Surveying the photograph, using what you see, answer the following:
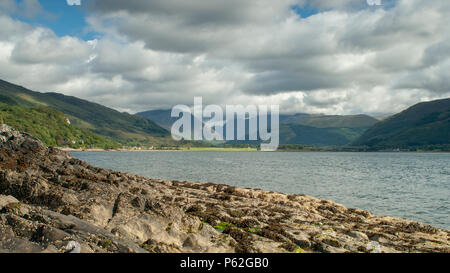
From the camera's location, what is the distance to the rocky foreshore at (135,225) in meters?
13.8

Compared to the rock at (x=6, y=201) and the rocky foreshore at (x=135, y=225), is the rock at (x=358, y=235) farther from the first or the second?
the rock at (x=6, y=201)

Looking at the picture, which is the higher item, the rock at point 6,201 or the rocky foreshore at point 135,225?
the rock at point 6,201

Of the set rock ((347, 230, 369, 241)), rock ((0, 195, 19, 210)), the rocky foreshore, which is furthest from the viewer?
rock ((347, 230, 369, 241))

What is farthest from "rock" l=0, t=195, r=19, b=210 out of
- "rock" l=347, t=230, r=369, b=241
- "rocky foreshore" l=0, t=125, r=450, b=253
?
"rock" l=347, t=230, r=369, b=241

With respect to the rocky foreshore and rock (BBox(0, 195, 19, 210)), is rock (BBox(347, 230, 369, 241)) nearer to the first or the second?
the rocky foreshore

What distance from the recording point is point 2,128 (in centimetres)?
3148

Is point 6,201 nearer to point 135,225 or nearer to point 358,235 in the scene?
point 135,225

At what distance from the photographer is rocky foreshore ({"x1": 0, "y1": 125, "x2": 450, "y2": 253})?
1377cm

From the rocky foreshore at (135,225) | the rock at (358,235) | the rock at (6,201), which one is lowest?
the rock at (358,235)

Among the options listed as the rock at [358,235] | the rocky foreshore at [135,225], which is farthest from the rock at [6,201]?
the rock at [358,235]

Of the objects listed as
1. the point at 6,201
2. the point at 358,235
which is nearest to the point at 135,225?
the point at 6,201

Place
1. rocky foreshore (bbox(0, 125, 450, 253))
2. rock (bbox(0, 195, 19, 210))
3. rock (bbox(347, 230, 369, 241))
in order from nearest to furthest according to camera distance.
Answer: rocky foreshore (bbox(0, 125, 450, 253)) → rock (bbox(0, 195, 19, 210)) → rock (bbox(347, 230, 369, 241))
